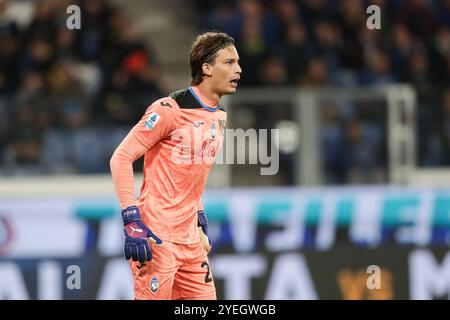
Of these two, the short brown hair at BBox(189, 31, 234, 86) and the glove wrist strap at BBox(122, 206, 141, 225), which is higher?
the short brown hair at BBox(189, 31, 234, 86)

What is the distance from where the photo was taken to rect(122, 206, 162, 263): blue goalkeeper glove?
5.72m

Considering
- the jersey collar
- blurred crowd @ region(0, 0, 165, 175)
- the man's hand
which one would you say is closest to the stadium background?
blurred crowd @ region(0, 0, 165, 175)

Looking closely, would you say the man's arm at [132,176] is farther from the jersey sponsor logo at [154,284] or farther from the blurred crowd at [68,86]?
the blurred crowd at [68,86]

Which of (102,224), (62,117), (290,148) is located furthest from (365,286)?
(62,117)

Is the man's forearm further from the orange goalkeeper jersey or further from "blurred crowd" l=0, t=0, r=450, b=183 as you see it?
"blurred crowd" l=0, t=0, r=450, b=183

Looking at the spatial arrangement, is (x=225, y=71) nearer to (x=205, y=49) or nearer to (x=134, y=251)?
(x=205, y=49)

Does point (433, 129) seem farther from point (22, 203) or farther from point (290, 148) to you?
point (22, 203)

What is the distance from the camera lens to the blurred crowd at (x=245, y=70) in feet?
Result: 34.0

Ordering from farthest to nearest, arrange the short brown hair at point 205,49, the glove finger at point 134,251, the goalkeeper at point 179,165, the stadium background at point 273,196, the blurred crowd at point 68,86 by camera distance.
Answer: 1. the blurred crowd at point 68,86
2. the stadium background at point 273,196
3. the short brown hair at point 205,49
4. the goalkeeper at point 179,165
5. the glove finger at point 134,251

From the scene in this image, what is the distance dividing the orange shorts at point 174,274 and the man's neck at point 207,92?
2.82ft

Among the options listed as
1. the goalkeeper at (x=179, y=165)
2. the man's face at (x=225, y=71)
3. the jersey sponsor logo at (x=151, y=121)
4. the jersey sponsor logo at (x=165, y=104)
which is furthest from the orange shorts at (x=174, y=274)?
the man's face at (x=225, y=71)

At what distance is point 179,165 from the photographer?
5969 mm
